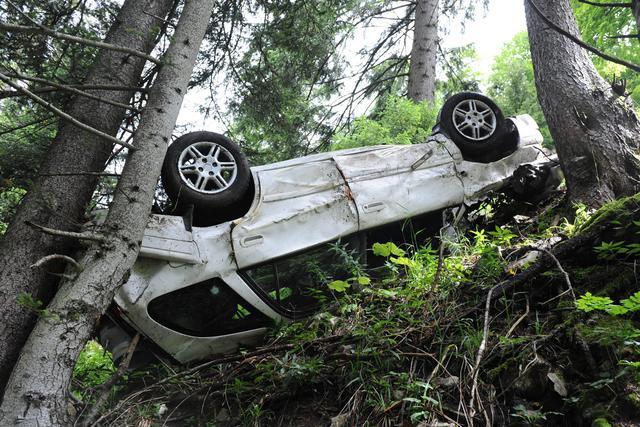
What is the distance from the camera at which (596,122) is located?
5172mm

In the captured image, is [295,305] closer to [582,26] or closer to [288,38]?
[288,38]

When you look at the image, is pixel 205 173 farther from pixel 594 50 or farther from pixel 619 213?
pixel 594 50

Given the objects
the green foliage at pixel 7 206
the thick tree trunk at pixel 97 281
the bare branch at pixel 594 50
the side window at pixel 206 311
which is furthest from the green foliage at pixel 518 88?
the bare branch at pixel 594 50

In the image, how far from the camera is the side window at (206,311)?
175 inches

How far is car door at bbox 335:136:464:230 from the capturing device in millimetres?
5293

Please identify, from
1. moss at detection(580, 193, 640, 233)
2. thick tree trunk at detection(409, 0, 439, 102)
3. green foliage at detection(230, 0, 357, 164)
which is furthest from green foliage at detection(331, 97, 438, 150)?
moss at detection(580, 193, 640, 233)

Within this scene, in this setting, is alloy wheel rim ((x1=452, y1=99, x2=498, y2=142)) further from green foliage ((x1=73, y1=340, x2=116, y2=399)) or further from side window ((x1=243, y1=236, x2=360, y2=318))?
green foliage ((x1=73, y1=340, x2=116, y2=399))

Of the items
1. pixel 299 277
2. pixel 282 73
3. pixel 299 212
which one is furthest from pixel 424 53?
pixel 299 277

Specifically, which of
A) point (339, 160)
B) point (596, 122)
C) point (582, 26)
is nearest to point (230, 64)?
point (339, 160)

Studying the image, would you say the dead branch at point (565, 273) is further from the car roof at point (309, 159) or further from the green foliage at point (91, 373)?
the green foliage at point (91, 373)

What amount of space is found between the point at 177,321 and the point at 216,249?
73cm

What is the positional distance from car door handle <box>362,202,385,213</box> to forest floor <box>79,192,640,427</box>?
0.74 meters

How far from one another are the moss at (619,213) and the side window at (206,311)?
2910mm

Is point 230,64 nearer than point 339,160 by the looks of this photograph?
No
